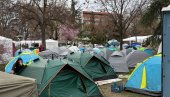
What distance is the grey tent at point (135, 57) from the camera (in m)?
18.1

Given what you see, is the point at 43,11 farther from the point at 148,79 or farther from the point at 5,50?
the point at 148,79

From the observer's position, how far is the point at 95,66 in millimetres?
14180

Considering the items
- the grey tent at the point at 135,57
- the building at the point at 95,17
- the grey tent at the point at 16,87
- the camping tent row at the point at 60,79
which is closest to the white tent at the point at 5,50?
the grey tent at the point at 135,57

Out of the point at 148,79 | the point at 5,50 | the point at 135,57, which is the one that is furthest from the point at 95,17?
the point at 148,79

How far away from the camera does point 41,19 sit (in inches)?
1190

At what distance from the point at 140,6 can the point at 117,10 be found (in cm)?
217

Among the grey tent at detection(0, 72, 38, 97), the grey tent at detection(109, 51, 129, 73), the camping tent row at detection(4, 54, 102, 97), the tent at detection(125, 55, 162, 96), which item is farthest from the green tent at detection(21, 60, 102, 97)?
the grey tent at detection(109, 51, 129, 73)

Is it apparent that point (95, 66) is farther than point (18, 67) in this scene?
Yes

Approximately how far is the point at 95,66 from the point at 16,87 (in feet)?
28.1

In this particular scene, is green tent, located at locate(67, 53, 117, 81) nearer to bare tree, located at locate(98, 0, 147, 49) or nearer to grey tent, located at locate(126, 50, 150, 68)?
grey tent, located at locate(126, 50, 150, 68)

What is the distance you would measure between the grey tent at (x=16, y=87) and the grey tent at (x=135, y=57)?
40.9 ft

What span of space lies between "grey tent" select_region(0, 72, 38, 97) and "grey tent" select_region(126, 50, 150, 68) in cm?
1247

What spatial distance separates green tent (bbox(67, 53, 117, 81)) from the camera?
45.3 ft

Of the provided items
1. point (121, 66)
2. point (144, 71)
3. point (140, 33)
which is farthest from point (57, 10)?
point (140, 33)
